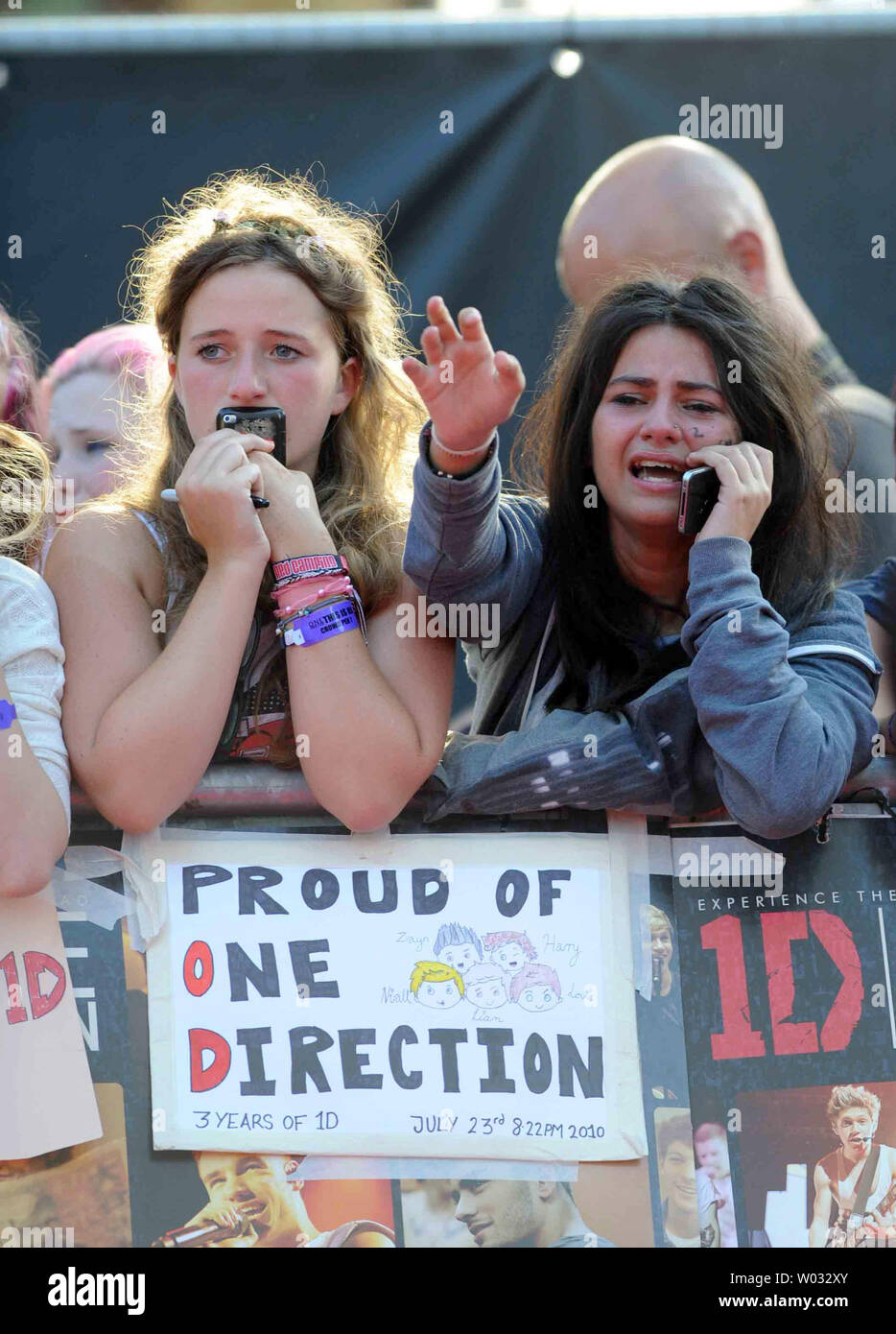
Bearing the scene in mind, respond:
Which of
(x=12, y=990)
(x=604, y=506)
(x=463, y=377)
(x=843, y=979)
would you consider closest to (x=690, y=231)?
(x=604, y=506)

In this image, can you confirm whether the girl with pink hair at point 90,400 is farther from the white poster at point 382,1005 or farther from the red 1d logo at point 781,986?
the red 1d logo at point 781,986

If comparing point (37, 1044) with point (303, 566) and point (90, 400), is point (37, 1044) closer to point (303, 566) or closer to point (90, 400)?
point (303, 566)

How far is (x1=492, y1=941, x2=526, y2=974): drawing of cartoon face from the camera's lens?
1.86 m

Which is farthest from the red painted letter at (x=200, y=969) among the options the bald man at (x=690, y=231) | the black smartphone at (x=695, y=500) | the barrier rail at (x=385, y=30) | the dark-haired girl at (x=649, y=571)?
the barrier rail at (x=385, y=30)

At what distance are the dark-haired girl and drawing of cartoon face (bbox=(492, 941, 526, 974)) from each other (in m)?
0.18

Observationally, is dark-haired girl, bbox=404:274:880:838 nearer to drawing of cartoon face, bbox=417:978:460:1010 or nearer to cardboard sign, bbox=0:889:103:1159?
drawing of cartoon face, bbox=417:978:460:1010

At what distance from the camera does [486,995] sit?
1.85m

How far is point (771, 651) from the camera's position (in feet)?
5.96

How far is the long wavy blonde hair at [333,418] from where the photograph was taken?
6.79ft

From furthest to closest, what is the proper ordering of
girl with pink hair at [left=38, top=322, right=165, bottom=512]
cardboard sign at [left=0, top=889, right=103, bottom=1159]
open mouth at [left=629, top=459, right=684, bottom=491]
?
girl with pink hair at [left=38, top=322, right=165, bottom=512] < open mouth at [left=629, top=459, right=684, bottom=491] < cardboard sign at [left=0, top=889, right=103, bottom=1159]

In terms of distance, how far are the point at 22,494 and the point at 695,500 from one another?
36.6 inches

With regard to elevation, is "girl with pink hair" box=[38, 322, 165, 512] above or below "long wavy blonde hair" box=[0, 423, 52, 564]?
above

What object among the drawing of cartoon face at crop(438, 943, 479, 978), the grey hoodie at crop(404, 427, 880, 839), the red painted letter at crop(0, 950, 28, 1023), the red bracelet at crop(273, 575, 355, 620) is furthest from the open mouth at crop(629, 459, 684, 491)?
the red painted letter at crop(0, 950, 28, 1023)

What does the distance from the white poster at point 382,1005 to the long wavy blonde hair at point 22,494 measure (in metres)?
0.49
